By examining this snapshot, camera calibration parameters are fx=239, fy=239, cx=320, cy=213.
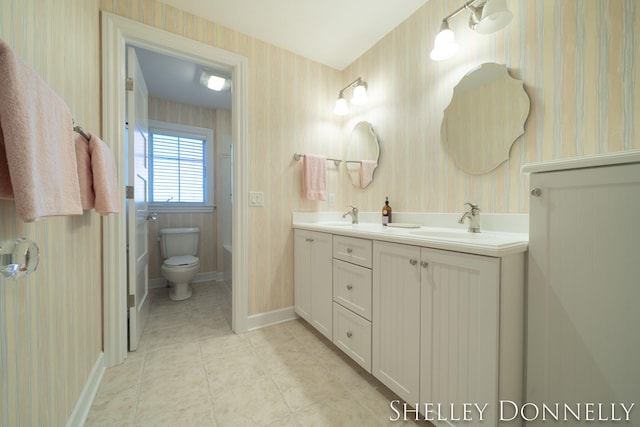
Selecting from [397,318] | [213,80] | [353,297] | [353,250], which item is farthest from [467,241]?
[213,80]

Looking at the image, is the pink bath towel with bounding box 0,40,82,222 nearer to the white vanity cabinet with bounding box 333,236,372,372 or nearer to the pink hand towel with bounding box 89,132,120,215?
the pink hand towel with bounding box 89,132,120,215

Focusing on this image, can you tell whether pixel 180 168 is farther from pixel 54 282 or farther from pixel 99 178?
pixel 54 282

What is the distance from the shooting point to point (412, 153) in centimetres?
174

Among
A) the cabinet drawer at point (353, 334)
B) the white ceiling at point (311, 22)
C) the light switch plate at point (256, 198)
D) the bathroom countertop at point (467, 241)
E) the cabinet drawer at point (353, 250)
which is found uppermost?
the white ceiling at point (311, 22)

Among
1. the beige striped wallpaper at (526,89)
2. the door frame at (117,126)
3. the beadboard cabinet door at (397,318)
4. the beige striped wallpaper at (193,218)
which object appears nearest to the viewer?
the beige striped wallpaper at (526,89)

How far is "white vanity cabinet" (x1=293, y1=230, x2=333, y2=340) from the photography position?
1649 millimetres

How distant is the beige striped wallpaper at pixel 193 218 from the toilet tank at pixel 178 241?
0.65 ft

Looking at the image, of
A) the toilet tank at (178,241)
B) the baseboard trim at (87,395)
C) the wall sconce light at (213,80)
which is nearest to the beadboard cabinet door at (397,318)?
the baseboard trim at (87,395)

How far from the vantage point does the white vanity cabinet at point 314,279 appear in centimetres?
165

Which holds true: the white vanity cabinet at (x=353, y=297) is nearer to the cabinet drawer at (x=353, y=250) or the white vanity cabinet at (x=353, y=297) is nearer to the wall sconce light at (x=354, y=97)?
the cabinet drawer at (x=353, y=250)

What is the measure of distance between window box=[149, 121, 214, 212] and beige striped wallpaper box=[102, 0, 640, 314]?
172 centimetres

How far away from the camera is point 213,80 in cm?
248

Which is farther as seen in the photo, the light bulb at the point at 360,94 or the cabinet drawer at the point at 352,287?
the light bulb at the point at 360,94

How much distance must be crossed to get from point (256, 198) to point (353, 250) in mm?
966
